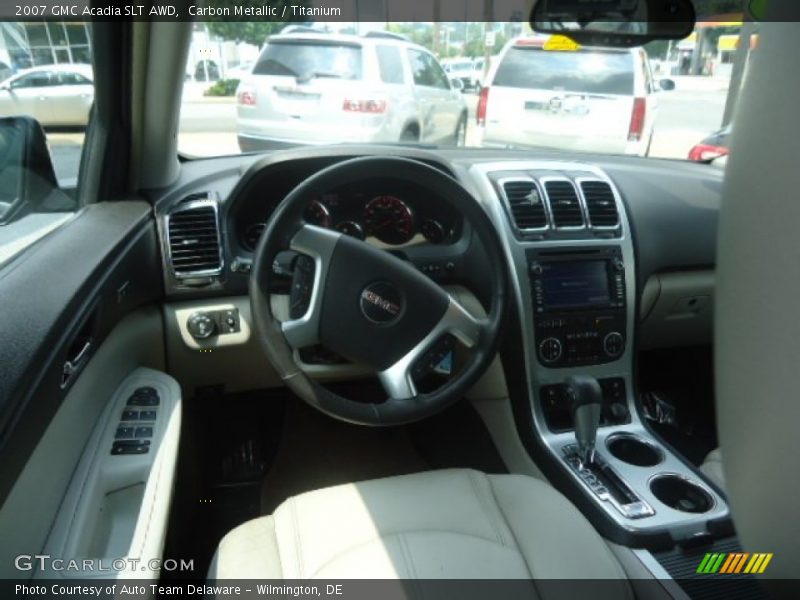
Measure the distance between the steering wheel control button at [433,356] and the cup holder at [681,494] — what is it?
88cm

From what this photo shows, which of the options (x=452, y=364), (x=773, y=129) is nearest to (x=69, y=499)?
(x=452, y=364)

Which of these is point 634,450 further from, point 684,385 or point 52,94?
point 52,94

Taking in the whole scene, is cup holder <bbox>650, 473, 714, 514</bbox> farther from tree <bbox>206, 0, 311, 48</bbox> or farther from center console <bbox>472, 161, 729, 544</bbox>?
tree <bbox>206, 0, 311, 48</bbox>

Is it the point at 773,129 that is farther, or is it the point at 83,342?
the point at 83,342

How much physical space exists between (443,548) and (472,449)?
1118 mm

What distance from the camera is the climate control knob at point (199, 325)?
2.18 meters

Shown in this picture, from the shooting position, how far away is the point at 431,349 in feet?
5.80

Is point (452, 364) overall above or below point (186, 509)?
above

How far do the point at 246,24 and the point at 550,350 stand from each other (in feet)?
5.41

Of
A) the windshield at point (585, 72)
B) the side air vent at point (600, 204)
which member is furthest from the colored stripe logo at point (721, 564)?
the windshield at point (585, 72)

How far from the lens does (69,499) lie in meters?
1.43

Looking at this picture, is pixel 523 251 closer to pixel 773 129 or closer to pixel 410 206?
pixel 410 206

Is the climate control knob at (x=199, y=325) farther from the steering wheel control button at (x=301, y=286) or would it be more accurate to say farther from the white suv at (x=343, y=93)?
the white suv at (x=343, y=93)

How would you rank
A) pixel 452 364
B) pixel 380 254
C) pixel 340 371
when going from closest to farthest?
1. pixel 380 254
2. pixel 452 364
3. pixel 340 371
